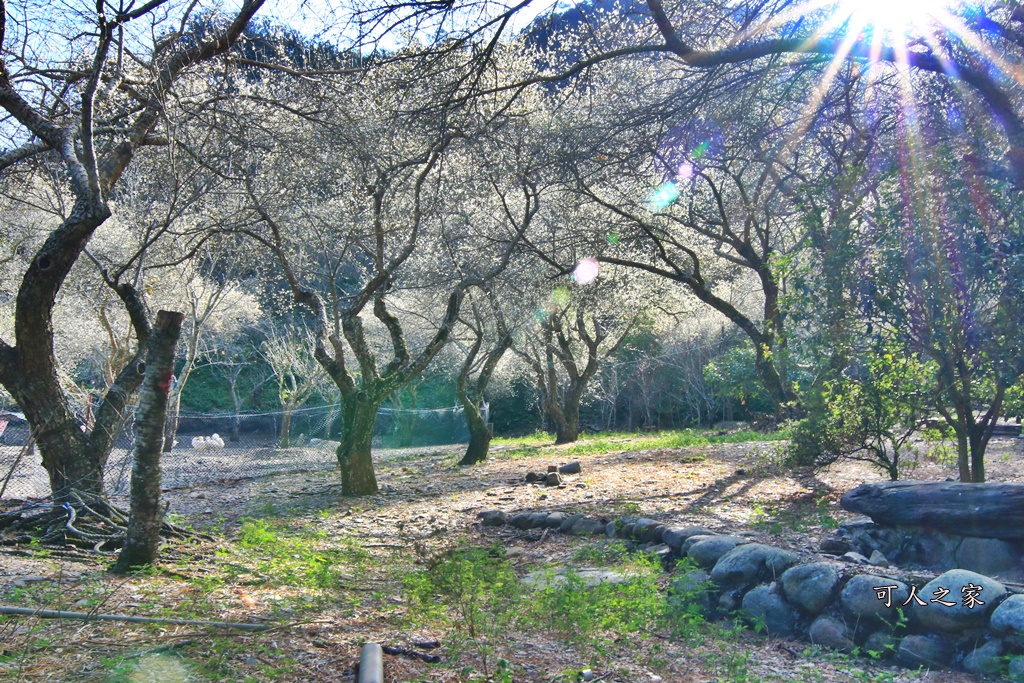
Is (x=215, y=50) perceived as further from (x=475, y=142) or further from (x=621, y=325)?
(x=621, y=325)

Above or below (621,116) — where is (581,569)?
below

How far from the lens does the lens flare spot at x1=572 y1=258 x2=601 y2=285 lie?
14.0 metres

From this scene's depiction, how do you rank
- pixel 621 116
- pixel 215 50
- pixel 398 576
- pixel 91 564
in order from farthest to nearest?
1. pixel 621 116
2. pixel 215 50
3. pixel 398 576
4. pixel 91 564

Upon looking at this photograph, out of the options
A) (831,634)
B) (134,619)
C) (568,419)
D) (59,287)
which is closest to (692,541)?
(831,634)

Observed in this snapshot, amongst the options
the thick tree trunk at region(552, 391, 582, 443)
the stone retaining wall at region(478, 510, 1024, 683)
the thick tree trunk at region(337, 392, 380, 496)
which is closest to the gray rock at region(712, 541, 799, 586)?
the stone retaining wall at region(478, 510, 1024, 683)

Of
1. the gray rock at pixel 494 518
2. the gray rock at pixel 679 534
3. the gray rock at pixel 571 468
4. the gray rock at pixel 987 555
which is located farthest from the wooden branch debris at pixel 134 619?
the gray rock at pixel 571 468

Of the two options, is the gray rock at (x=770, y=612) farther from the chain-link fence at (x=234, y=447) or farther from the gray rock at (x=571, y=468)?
the gray rock at (x=571, y=468)

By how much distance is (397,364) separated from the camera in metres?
10.8

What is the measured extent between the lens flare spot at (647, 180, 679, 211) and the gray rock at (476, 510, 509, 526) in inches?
259

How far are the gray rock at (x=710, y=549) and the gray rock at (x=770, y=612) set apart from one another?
71 centimetres

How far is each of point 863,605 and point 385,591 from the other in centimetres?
284

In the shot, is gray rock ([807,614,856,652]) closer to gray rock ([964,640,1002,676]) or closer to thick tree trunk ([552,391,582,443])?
gray rock ([964,640,1002,676])

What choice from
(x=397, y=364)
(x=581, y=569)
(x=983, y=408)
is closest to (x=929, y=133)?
(x=983, y=408)

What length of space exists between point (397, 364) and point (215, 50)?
184 inches
